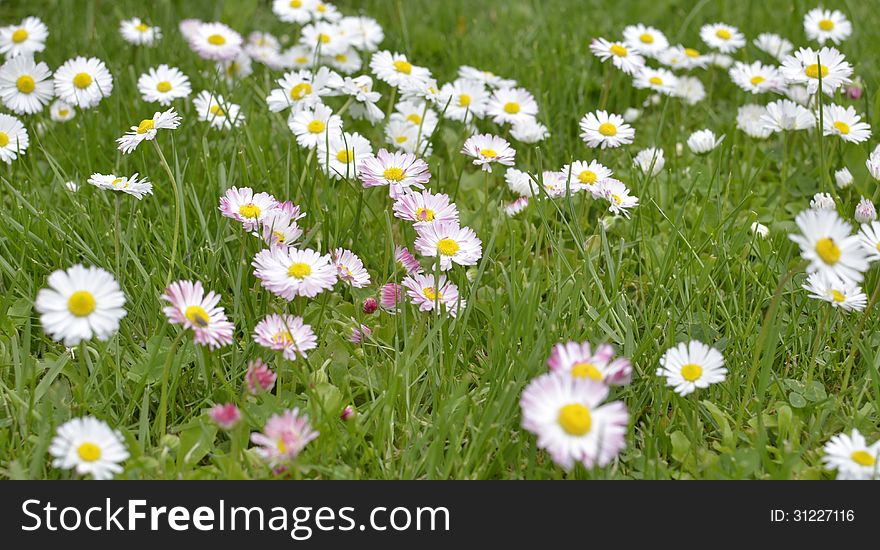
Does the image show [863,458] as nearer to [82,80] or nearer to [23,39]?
[82,80]

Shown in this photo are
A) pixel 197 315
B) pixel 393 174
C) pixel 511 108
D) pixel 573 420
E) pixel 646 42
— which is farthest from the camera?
pixel 646 42

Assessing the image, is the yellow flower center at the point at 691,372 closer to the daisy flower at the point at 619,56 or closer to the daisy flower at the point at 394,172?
the daisy flower at the point at 394,172

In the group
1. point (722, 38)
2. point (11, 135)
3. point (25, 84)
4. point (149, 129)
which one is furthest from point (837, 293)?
point (25, 84)

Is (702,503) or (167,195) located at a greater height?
(167,195)

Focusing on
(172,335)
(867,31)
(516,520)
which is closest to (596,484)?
(516,520)

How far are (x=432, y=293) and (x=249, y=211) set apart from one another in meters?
0.48

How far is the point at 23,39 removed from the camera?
3338mm

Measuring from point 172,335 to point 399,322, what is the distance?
0.56 m

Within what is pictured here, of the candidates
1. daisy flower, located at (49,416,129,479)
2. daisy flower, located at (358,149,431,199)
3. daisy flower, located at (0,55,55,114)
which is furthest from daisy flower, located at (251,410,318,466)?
daisy flower, located at (0,55,55,114)

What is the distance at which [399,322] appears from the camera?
7.79ft

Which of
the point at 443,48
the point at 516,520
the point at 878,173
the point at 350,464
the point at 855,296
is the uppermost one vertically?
the point at 443,48

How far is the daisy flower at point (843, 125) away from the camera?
2.85 metres

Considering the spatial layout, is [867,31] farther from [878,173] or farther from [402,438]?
[402,438]

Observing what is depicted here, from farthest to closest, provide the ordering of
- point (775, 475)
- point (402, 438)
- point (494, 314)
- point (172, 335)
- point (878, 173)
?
point (878, 173)
point (172, 335)
point (494, 314)
point (402, 438)
point (775, 475)
